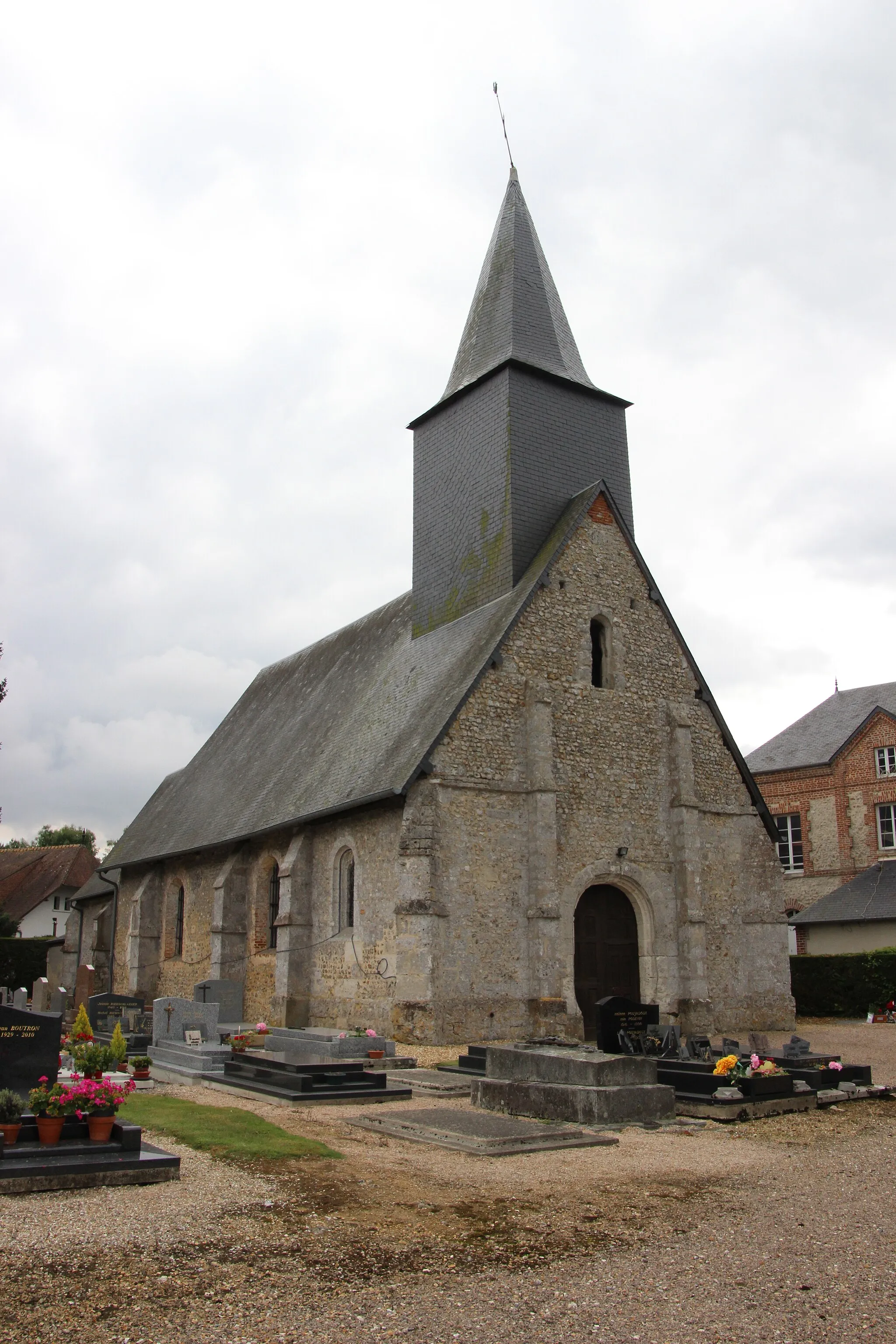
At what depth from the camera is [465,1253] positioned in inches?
224

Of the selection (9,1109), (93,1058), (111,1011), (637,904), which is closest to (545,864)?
(637,904)

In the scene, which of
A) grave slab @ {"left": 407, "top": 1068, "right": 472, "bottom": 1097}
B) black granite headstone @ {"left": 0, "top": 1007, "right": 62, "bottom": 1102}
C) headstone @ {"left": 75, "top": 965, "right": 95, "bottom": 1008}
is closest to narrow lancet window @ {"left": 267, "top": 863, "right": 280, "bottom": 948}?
headstone @ {"left": 75, "top": 965, "right": 95, "bottom": 1008}

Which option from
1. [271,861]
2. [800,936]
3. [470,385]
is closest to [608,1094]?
[271,861]

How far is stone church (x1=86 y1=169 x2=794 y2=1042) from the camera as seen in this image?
56.5 ft

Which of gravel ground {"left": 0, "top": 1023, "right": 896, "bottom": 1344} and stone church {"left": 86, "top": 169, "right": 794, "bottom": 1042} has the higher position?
stone church {"left": 86, "top": 169, "right": 794, "bottom": 1042}

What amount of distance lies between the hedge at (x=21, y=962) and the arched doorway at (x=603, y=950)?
22886 millimetres

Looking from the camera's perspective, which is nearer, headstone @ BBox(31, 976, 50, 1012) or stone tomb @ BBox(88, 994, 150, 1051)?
stone tomb @ BBox(88, 994, 150, 1051)

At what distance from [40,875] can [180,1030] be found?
38583 millimetres

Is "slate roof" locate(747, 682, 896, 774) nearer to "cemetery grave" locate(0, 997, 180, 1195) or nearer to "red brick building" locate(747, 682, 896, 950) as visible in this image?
"red brick building" locate(747, 682, 896, 950)

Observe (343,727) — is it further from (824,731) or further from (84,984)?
(824,731)

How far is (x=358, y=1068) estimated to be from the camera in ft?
39.4

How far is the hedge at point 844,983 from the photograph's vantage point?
75.8 feet

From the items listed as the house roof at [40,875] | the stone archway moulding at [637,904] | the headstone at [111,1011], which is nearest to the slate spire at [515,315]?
the stone archway moulding at [637,904]

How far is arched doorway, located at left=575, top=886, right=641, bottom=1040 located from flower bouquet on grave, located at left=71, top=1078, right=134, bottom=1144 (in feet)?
39.4
